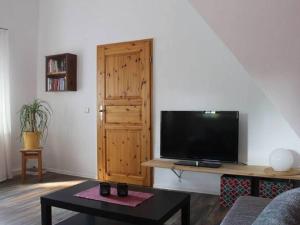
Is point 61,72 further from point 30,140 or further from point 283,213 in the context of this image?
point 283,213

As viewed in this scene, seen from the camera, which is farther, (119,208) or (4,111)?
(4,111)

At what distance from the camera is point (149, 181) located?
4141 millimetres

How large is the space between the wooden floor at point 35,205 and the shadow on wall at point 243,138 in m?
0.59

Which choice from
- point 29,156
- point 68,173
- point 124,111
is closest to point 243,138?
point 124,111

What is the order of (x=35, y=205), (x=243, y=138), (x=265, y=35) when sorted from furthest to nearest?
(x=243, y=138), (x=35, y=205), (x=265, y=35)

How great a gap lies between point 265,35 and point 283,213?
1.23 metres

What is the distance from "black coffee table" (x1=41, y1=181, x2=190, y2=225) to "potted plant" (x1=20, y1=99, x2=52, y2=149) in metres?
2.19

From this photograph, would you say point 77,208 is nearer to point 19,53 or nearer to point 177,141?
point 177,141

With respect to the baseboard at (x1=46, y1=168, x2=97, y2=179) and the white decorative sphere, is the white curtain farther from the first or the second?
the white decorative sphere

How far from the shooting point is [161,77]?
13.4 ft

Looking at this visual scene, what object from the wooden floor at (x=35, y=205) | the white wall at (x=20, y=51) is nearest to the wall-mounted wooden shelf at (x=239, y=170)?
the wooden floor at (x=35, y=205)

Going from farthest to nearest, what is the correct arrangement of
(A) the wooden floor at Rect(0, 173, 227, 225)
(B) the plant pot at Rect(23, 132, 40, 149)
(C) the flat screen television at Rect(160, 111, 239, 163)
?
(B) the plant pot at Rect(23, 132, 40, 149) < (C) the flat screen television at Rect(160, 111, 239, 163) < (A) the wooden floor at Rect(0, 173, 227, 225)

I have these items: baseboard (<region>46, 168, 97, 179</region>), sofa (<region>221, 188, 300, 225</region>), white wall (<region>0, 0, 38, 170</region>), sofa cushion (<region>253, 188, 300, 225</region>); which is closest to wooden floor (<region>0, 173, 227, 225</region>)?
baseboard (<region>46, 168, 97, 179</region>)

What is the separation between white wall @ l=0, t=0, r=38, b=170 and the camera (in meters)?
4.75
